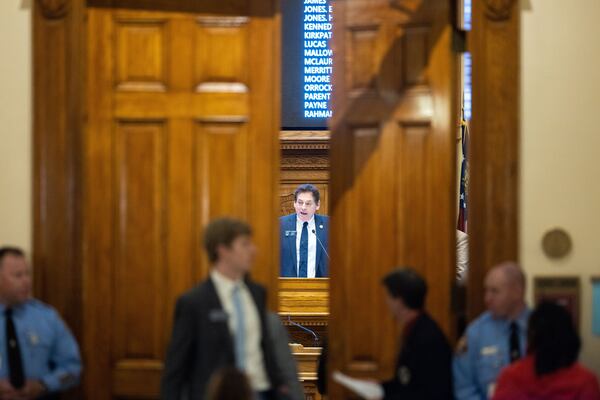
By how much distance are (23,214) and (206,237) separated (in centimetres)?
116

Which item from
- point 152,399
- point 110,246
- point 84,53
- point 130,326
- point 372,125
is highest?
point 84,53

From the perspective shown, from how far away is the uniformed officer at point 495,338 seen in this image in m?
4.80

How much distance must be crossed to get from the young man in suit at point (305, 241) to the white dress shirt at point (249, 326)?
13.7 feet

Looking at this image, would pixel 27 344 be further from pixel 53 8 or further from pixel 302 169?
pixel 302 169

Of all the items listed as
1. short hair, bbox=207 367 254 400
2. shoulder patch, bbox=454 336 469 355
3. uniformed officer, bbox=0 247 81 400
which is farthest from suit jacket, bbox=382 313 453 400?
uniformed officer, bbox=0 247 81 400

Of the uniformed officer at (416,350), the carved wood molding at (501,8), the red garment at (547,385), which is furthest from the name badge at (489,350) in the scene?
the carved wood molding at (501,8)

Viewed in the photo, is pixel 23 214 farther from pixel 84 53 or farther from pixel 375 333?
pixel 375 333

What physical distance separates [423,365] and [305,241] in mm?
4274

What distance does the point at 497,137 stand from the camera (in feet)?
17.0

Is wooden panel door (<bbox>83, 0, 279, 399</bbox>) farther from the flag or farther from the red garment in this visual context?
the flag

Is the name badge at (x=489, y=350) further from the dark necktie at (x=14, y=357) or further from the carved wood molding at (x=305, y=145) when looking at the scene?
the carved wood molding at (x=305, y=145)

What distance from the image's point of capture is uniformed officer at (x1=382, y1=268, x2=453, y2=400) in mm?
4594

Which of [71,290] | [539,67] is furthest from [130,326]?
[539,67]

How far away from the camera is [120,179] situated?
534cm
